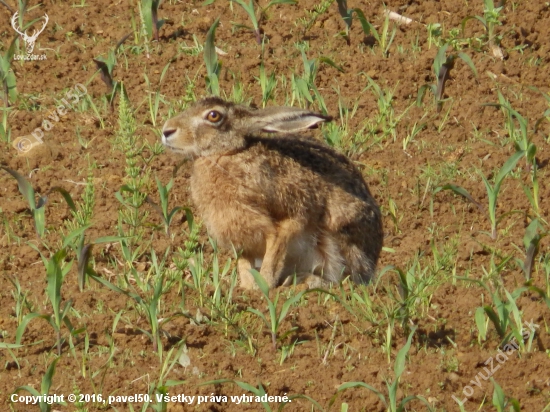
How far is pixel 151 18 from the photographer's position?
10320 mm

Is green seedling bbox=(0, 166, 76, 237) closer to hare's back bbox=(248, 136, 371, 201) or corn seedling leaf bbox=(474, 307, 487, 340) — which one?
hare's back bbox=(248, 136, 371, 201)

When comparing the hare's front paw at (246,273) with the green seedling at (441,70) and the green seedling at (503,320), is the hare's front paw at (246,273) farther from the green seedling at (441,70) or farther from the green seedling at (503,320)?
the green seedling at (441,70)

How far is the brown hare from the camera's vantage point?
760 centimetres

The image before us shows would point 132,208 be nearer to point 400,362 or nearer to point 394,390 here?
point 400,362

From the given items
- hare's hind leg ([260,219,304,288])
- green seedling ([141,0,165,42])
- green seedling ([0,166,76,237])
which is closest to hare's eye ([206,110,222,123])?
hare's hind leg ([260,219,304,288])

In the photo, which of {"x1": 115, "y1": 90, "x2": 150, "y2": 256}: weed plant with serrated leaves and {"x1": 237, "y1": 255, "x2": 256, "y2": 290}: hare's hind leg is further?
{"x1": 237, "y1": 255, "x2": 256, "y2": 290}: hare's hind leg

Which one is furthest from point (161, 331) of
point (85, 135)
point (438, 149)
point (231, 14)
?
point (231, 14)

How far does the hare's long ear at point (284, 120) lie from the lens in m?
7.39

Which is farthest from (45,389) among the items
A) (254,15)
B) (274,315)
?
(254,15)

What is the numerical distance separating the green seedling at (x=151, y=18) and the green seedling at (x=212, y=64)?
0.94 m

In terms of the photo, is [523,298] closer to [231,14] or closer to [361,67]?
[361,67]

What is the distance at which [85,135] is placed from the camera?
9.35 meters

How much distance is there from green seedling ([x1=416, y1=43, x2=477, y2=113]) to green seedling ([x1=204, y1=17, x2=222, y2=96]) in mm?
1865

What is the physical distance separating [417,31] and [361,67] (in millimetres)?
975
